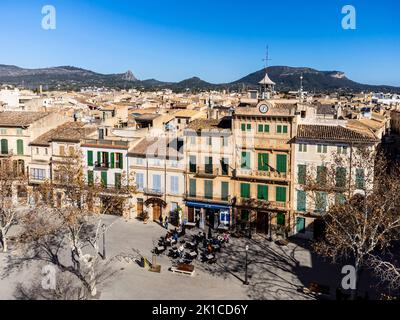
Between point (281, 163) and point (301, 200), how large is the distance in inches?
151

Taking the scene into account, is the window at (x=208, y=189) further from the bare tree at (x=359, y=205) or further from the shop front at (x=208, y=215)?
the bare tree at (x=359, y=205)

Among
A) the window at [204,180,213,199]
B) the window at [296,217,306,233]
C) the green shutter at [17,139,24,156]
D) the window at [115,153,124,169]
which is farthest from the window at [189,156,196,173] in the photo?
the green shutter at [17,139,24,156]

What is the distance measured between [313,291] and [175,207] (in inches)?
766

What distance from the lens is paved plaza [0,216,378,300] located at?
2939 cm

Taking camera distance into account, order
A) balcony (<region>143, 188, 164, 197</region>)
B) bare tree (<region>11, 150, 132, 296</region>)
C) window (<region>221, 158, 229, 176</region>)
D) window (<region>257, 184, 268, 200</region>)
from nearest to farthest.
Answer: bare tree (<region>11, 150, 132, 296</region>) < window (<region>257, 184, 268, 200</region>) < window (<region>221, 158, 229, 176</region>) < balcony (<region>143, 188, 164, 197</region>)

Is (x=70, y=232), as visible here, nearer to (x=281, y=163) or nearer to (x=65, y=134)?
(x=281, y=163)

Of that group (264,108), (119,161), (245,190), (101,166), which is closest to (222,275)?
(245,190)

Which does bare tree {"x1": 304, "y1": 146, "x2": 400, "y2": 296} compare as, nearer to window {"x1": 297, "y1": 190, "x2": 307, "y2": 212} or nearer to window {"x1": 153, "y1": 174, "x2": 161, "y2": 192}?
window {"x1": 297, "y1": 190, "x2": 307, "y2": 212}

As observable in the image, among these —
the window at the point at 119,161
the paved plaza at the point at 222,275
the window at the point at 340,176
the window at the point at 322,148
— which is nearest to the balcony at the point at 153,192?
the window at the point at 119,161

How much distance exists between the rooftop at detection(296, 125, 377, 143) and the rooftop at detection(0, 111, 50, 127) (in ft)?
102

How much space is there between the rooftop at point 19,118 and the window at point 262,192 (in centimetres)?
2794

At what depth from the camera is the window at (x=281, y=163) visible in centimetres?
4022

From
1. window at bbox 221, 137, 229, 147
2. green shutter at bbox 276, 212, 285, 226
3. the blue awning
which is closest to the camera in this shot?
green shutter at bbox 276, 212, 285, 226
